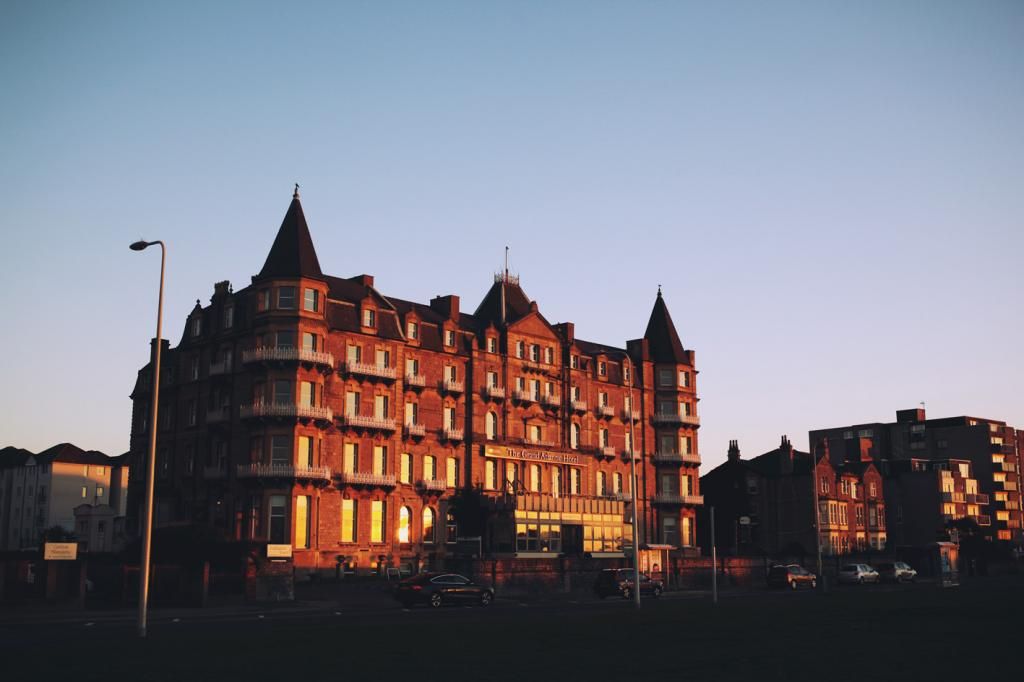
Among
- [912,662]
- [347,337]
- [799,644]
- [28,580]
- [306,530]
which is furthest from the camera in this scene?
[347,337]

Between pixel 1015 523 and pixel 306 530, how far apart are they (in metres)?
127

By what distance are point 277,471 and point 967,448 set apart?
118 metres

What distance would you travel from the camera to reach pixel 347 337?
71625 mm

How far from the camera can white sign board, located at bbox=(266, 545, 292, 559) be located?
56.0m

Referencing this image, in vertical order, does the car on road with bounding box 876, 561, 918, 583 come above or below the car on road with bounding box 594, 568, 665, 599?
below

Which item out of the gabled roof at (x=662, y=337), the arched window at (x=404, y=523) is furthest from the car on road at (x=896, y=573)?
the arched window at (x=404, y=523)

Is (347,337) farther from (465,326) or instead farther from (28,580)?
(28,580)

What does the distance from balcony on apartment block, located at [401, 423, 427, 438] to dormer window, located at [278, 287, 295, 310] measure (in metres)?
12.9

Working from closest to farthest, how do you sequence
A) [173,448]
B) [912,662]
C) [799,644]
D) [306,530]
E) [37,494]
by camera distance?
[912,662] < [799,644] < [306,530] < [173,448] < [37,494]

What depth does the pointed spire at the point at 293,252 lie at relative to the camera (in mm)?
67938

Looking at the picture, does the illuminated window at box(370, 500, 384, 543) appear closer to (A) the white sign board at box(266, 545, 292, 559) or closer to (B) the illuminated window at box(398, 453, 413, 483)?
(B) the illuminated window at box(398, 453, 413, 483)

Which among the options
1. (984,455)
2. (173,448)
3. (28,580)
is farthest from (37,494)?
(984,455)

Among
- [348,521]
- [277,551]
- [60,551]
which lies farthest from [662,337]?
[60,551]

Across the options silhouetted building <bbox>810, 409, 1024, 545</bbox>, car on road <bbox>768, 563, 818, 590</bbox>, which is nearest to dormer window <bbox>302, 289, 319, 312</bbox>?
car on road <bbox>768, 563, 818, 590</bbox>
